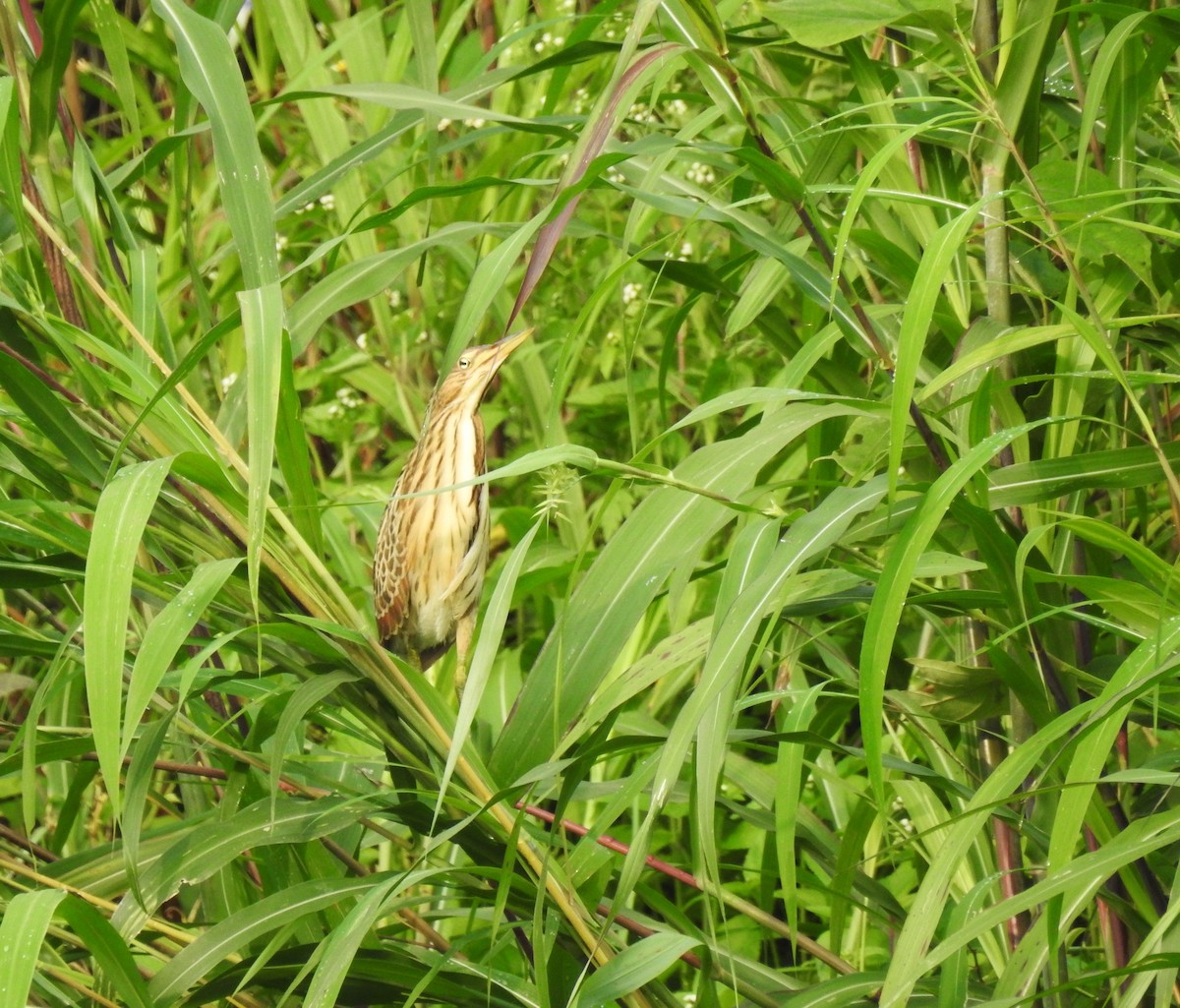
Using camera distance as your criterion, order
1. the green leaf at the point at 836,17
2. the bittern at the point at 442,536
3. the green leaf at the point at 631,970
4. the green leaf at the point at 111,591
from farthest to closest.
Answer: the bittern at the point at 442,536 < the green leaf at the point at 836,17 < the green leaf at the point at 631,970 < the green leaf at the point at 111,591

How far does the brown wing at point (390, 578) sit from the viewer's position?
1.79 metres

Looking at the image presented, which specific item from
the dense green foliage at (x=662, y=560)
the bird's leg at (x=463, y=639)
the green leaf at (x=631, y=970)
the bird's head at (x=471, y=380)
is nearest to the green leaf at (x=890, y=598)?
the dense green foliage at (x=662, y=560)

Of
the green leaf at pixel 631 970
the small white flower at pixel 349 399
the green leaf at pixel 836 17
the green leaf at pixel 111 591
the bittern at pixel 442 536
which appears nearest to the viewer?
the green leaf at pixel 111 591

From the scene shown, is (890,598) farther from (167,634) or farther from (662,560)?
(167,634)

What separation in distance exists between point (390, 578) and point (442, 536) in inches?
4.7

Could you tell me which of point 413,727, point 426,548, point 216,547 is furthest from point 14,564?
point 426,548

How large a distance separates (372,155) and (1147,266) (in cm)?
72

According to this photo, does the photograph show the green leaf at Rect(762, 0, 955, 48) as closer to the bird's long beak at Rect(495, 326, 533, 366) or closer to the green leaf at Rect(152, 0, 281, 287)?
the green leaf at Rect(152, 0, 281, 287)

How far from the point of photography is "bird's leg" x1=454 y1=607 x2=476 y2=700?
1759 mm

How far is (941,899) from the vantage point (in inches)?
36.4

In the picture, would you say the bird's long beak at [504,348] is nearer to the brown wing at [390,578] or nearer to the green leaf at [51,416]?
the brown wing at [390,578]

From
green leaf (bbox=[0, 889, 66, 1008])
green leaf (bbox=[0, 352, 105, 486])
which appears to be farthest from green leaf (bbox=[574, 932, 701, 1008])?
green leaf (bbox=[0, 352, 105, 486])

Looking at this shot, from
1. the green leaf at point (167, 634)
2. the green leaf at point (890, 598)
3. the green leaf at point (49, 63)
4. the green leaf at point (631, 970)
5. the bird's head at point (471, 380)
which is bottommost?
the green leaf at point (631, 970)

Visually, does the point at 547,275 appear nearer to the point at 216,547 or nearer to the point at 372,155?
the point at 372,155
